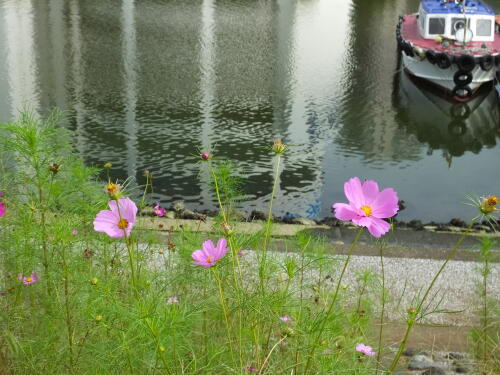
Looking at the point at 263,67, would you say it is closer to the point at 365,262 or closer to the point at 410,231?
the point at 410,231

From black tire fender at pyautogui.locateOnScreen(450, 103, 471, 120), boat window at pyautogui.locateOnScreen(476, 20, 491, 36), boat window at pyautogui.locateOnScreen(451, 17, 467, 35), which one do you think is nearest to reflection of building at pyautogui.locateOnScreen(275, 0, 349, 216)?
black tire fender at pyautogui.locateOnScreen(450, 103, 471, 120)

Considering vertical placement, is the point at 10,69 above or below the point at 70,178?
below

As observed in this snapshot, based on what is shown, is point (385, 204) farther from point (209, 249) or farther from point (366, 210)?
point (209, 249)

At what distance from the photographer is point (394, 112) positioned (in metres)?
12.4

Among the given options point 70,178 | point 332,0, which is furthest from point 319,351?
point 332,0

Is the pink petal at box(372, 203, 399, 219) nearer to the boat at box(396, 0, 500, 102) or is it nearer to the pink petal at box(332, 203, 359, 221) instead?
the pink petal at box(332, 203, 359, 221)

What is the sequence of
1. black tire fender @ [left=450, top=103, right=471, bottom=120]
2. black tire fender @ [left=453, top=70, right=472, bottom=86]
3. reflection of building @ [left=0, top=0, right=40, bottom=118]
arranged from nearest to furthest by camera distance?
reflection of building @ [left=0, top=0, right=40, bottom=118] → black tire fender @ [left=450, top=103, right=471, bottom=120] → black tire fender @ [left=453, top=70, right=472, bottom=86]

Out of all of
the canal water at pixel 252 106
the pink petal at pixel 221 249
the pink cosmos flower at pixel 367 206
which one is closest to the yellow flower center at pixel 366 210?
the pink cosmos flower at pixel 367 206

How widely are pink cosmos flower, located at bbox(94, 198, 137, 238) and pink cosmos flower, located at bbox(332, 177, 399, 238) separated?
17.3 inches

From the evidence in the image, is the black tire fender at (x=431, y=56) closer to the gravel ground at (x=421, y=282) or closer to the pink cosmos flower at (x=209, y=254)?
the gravel ground at (x=421, y=282)

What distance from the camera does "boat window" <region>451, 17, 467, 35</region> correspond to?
596 inches

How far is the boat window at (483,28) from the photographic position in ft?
50.0

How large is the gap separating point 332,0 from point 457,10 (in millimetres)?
12571

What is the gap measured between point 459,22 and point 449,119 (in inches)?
141
